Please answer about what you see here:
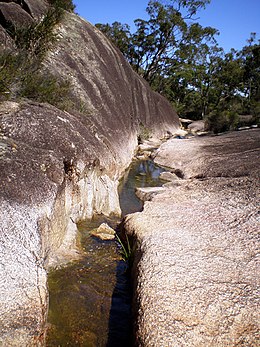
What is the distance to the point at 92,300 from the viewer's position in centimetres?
470

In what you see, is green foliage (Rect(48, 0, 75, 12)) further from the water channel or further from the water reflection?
the water channel

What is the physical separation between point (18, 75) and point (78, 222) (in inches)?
167

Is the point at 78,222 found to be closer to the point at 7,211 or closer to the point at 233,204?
the point at 7,211

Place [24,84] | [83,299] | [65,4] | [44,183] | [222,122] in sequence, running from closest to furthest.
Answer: [83,299] < [44,183] < [24,84] < [65,4] < [222,122]

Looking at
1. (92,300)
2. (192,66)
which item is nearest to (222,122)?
(192,66)

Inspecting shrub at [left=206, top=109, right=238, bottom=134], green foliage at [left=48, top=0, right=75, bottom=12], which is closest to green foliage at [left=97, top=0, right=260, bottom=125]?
shrub at [left=206, top=109, right=238, bottom=134]

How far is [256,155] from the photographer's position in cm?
1216

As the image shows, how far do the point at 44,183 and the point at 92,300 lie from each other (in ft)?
6.89

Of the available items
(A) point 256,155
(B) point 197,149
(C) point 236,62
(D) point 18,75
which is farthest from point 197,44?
(D) point 18,75

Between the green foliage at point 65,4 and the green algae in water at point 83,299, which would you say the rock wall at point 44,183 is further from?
the green foliage at point 65,4

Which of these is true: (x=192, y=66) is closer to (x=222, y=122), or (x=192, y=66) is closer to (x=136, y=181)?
(x=222, y=122)

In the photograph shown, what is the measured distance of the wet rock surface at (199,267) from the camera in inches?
143

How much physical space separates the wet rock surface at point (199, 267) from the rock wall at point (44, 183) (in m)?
1.39

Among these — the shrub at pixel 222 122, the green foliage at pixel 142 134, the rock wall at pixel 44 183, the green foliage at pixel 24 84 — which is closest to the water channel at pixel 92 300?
the rock wall at pixel 44 183
